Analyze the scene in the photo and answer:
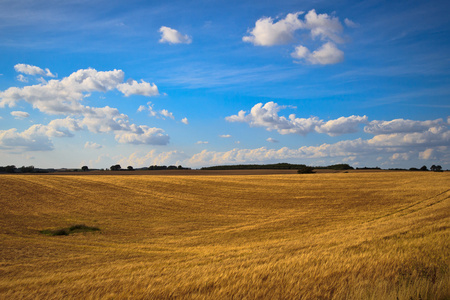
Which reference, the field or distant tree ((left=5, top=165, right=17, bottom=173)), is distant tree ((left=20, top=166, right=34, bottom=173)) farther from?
the field

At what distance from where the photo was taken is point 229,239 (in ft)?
58.7

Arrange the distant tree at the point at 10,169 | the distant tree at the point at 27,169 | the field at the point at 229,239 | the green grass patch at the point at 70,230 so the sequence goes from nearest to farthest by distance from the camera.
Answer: the field at the point at 229,239 < the green grass patch at the point at 70,230 < the distant tree at the point at 10,169 < the distant tree at the point at 27,169

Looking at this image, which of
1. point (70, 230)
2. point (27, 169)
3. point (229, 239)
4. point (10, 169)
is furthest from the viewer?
point (27, 169)

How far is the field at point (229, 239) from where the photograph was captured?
5652mm

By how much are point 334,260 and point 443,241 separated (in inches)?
175

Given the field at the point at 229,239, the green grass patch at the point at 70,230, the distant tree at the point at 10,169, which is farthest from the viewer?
the distant tree at the point at 10,169

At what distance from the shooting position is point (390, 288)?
17.5 feet

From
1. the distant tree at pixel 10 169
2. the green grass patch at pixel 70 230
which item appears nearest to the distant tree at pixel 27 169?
the distant tree at pixel 10 169

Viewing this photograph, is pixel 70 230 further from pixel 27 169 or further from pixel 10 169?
pixel 27 169

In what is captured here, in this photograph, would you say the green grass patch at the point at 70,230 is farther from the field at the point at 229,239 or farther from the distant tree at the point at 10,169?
the distant tree at the point at 10,169

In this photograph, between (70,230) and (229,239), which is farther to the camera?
(70,230)

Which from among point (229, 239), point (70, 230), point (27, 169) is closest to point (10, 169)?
point (27, 169)

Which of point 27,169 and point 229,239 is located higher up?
point 27,169

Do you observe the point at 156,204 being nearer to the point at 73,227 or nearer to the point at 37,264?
the point at 73,227
